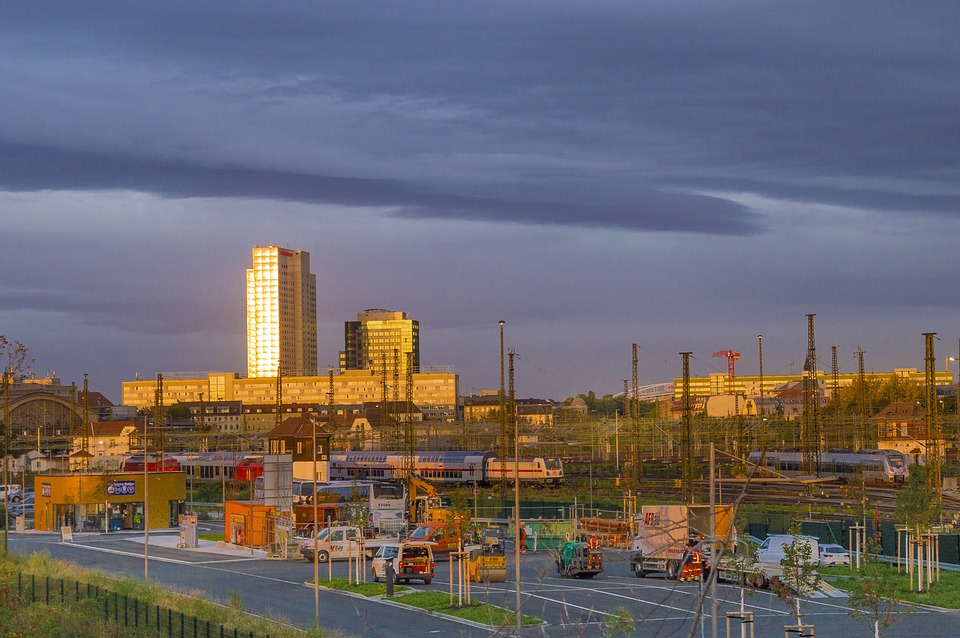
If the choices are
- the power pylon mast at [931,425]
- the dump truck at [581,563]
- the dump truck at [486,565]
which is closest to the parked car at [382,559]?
the dump truck at [486,565]

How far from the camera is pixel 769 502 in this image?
3314 inches

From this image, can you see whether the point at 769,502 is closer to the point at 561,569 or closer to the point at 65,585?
the point at 561,569

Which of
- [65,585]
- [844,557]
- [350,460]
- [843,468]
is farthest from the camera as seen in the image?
[350,460]

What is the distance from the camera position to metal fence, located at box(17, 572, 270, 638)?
23.9m

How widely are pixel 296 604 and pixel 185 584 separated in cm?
793

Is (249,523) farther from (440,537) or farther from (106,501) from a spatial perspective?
(106,501)

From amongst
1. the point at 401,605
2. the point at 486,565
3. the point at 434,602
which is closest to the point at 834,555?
the point at 486,565

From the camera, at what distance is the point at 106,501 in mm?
72438

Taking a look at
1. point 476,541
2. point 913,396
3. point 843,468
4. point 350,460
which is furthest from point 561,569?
point 913,396

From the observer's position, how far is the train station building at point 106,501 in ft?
239

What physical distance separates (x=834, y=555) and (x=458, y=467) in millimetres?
64722

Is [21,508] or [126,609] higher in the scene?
[126,609]

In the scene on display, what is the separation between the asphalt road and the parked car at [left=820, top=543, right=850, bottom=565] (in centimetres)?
777

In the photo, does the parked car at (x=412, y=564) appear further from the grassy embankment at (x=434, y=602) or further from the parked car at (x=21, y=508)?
the parked car at (x=21, y=508)
